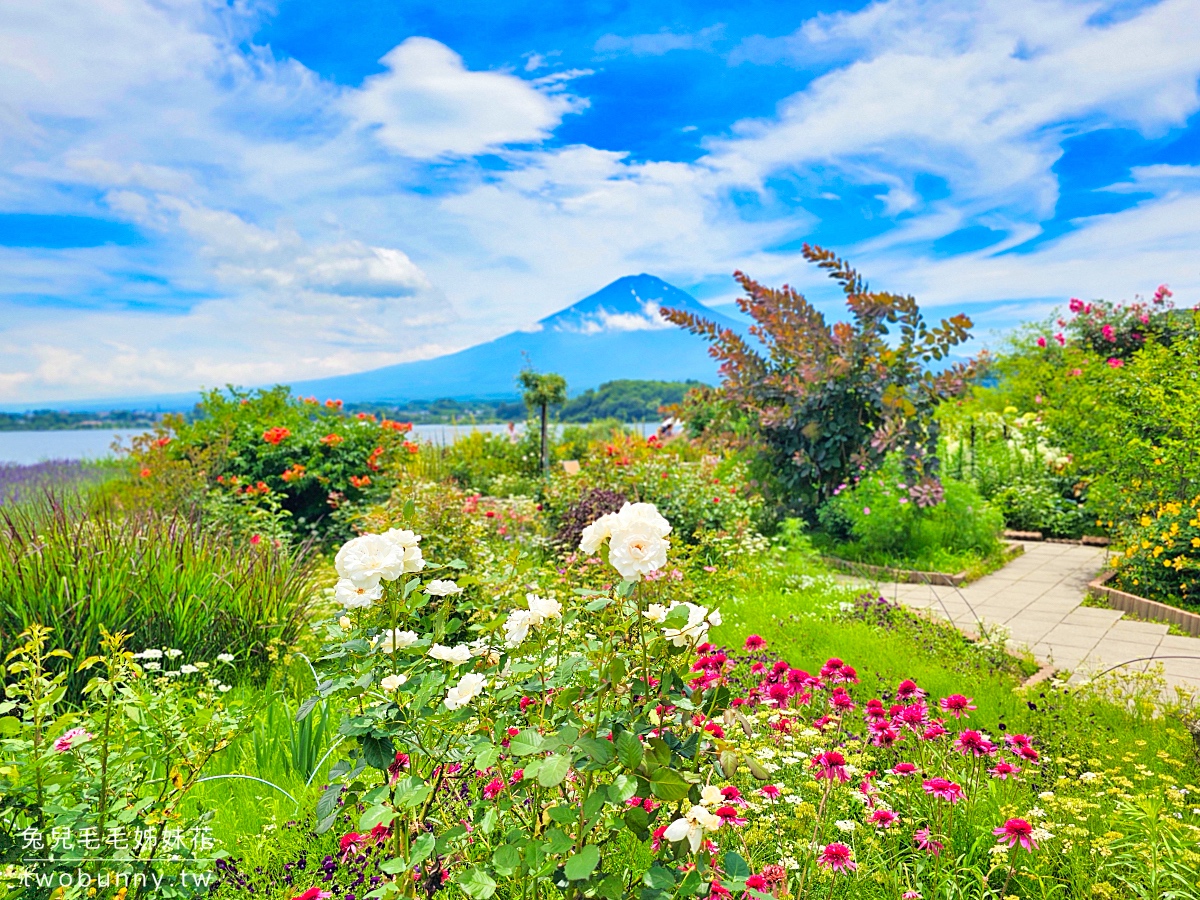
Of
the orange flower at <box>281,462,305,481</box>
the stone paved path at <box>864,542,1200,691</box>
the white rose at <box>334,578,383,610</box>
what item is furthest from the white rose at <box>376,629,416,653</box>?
the orange flower at <box>281,462,305,481</box>

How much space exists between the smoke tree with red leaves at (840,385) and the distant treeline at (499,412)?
2963mm

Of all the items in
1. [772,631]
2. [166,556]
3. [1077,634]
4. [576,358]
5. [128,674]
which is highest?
[576,358]

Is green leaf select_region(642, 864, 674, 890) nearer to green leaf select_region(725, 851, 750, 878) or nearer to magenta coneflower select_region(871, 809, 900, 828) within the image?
green leaf select_region(725, 851, 750, 878)

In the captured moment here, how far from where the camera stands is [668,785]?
4.27 feet

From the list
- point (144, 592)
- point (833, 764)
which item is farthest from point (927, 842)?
point (144, 592)

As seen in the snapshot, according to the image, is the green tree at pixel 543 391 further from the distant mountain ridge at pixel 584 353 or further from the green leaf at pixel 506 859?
the distant mountain ridge at pixel 584 353

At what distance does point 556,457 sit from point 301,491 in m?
6.07

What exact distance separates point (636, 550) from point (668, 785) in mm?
428

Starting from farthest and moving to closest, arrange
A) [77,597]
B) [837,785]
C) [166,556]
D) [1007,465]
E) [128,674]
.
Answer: [1007,465], [166,556], [77,597], [128,674], [837,785]

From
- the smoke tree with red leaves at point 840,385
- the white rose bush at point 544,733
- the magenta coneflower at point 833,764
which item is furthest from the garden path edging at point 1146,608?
the white rose bush at point 544,733

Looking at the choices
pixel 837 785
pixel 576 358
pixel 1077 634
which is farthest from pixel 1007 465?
pixel 576 358

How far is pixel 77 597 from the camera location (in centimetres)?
353

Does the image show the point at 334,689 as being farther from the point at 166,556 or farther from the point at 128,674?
the point at 166,556

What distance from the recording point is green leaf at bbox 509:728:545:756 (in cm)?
130
